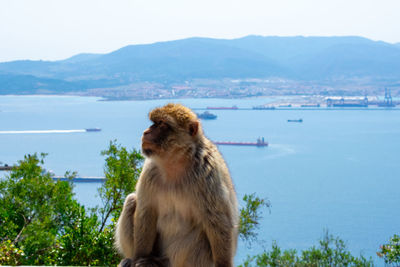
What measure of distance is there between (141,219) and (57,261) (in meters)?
2.32

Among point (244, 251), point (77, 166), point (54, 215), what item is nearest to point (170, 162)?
point (54, 215)

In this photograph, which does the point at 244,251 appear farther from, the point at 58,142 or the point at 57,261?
the point at 58,142

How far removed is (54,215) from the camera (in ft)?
15.1

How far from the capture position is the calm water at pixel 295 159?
1198 inches

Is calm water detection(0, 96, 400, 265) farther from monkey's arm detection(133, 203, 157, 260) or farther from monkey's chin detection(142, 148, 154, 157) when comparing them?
monkey's chin detection(142, 148, 154, 157)

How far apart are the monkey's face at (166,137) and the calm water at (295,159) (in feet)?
74.6

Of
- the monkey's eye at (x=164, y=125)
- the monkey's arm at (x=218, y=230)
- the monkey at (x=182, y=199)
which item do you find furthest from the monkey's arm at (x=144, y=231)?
the monkey's eye at (x=164, y=125)

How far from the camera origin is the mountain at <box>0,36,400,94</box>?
8569 centimetres

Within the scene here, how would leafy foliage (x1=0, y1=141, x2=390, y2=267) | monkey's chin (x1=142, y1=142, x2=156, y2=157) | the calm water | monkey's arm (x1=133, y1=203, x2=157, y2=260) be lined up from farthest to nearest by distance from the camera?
the calm water < leafy foliage (x1=0, y1=141, x2=390, y2=267) < monkey's arm (x1=133, y1=203, x2=157, y2=260) < monkey's chin (x1=142, y1=142, x2=156, y2=157)

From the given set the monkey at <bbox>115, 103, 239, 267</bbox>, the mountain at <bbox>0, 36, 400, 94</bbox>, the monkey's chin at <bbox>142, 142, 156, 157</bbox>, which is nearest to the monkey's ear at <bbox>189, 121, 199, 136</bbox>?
the monkey at <bbox>115, 103, 239, 267</bbox>

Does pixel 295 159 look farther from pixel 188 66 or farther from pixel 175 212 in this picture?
pixel 188 66

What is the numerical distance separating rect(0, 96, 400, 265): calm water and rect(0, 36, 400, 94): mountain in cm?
1056

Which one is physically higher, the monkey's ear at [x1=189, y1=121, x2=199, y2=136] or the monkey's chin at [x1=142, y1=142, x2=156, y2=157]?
the monkey's ear at [x1=189, y1=121, x2=199, y2=136]

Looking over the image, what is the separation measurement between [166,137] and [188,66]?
351ft
